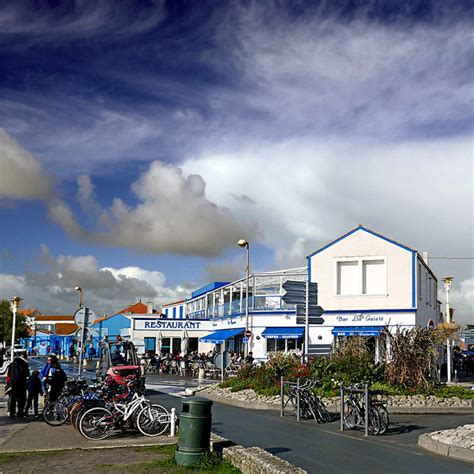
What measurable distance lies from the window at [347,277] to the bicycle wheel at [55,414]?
23.6 meters

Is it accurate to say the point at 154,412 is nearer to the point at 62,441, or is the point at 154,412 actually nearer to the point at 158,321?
the point at 62,441

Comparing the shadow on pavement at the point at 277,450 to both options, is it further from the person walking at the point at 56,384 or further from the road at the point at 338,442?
the person walking at the point at 56,384

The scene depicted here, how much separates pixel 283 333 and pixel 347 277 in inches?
196

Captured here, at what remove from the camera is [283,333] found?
37.7m

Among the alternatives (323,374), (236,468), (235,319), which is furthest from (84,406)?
(235,319)

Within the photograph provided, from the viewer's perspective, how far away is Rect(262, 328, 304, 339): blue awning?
3722 cm

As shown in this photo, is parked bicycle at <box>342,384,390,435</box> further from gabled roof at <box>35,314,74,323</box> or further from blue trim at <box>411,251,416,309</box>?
gabled roof at <box>35,314,74,323</box>

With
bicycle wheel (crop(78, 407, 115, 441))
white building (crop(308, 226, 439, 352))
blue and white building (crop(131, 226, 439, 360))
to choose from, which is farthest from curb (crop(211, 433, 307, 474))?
white building (crop(308, 226, 439, 352))

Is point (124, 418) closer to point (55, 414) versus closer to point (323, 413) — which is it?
point (55, 414)

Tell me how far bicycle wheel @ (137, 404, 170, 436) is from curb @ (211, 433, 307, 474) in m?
2.45

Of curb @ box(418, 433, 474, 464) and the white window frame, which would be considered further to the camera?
the white window frame

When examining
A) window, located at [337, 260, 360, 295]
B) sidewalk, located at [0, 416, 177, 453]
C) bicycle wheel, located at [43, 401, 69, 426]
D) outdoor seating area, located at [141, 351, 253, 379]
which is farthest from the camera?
window, located at [337, 260, 360, 295]

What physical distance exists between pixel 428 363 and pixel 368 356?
2.02m

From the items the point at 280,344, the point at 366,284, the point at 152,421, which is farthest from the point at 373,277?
the point at 152,421
